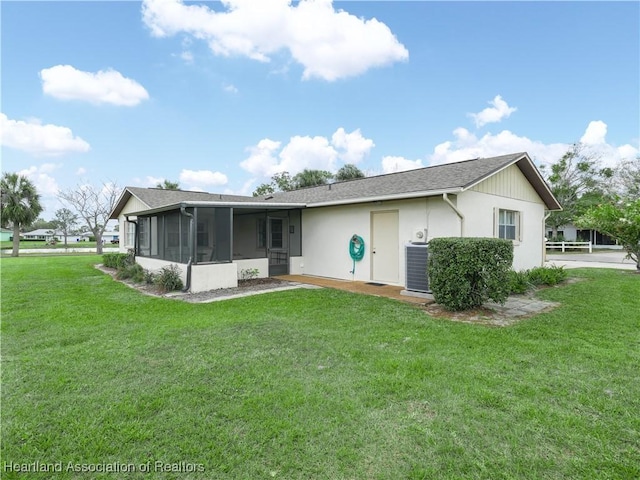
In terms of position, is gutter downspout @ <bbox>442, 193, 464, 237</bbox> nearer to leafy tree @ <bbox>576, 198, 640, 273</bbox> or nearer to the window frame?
the window frame

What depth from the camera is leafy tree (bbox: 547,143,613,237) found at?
90.3 ft

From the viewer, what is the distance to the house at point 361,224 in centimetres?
802

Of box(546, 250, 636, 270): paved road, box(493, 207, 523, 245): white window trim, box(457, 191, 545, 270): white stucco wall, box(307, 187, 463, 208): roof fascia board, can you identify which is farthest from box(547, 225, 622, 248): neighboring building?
box(307, 187, 463, 208): roof fascia board

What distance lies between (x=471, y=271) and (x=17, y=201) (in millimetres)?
29453

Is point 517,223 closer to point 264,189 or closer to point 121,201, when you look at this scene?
point 121,201

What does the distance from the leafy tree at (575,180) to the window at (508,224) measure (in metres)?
21.5

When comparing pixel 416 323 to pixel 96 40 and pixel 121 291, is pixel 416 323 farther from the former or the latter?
pixel 96 40

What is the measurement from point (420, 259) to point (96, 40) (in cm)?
1218

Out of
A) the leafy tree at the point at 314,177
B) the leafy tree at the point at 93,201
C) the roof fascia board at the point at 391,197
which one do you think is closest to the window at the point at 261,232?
the roof fascia board at the point at 391,197

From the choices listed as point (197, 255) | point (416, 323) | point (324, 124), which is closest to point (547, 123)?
point (324, 124)

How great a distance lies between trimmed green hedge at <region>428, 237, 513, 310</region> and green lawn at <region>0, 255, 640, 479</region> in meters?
0.73

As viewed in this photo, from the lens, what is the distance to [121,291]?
28.6ft

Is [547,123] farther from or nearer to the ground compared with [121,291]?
farther from the ground

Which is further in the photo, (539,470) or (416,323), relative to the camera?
(416,323)
